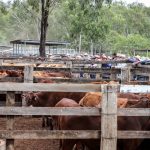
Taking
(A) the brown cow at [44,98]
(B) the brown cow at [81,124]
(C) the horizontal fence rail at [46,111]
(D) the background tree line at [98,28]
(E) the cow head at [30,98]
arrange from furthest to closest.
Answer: (D) the background tree line at [98,28] → (A) the brown cow at [44,98] → (E) the cow head at [30,98] → (B) the brown cow at [81,124] → (C) the horizontal fence rail at [46,111]

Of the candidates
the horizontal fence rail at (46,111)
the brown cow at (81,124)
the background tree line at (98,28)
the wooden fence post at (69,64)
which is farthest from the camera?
the background tree line at (98,28)

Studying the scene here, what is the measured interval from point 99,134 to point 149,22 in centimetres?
9478

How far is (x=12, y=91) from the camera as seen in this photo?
23.1ft

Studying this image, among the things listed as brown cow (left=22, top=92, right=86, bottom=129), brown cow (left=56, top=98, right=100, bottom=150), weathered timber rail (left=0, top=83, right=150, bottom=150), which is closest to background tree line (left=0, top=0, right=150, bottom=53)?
brown cow (left=22, top=92, right=86, bottom=129)

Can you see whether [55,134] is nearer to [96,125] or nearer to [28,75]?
[96,125]

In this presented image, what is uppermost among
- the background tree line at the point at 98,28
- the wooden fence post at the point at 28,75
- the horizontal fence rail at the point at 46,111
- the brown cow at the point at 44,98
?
the background tree line at the point at 98,28

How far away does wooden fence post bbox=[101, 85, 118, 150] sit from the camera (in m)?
6.57

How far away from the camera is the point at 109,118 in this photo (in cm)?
658

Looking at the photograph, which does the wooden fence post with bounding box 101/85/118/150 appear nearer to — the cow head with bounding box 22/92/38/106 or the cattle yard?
the cattle yard

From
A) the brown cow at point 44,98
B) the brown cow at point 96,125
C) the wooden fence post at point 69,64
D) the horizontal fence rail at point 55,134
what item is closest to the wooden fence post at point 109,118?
the horizontal fence rail at point 55,134

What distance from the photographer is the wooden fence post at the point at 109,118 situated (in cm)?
657

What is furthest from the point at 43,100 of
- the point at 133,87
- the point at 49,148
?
the point at 133,87

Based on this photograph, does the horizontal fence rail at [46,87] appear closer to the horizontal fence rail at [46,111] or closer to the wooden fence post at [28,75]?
the horizontal fence rail at [46,111]

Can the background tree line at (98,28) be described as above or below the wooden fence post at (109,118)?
above
